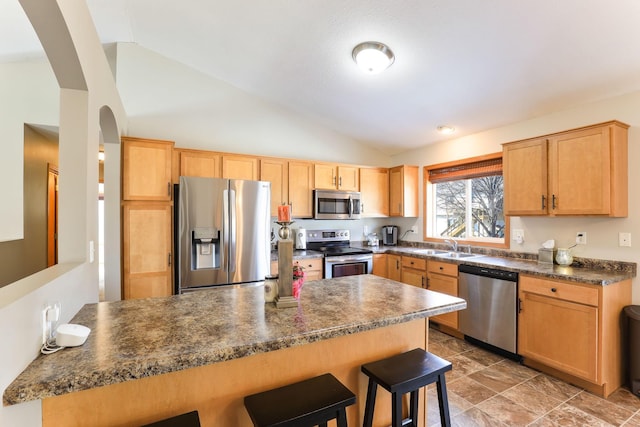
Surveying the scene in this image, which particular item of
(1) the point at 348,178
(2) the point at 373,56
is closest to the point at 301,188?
(1) the point at 348,178

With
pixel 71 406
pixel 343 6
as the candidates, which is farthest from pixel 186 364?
pixel 343 6

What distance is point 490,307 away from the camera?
9.92 ft

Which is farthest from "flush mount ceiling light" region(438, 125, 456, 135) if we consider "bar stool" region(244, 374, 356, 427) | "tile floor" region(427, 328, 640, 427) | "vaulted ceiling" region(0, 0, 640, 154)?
"bar stool" region(244, 374, 356, 427)

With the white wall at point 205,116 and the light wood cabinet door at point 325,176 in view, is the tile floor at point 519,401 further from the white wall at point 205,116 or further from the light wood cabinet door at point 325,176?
the white wall at point 205,116

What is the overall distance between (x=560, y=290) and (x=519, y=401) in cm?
95

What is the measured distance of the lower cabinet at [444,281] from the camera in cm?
339

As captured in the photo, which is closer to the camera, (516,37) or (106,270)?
(516,37)

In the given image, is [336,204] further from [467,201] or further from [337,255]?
[467,201]

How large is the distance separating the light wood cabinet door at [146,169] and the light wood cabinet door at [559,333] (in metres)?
3.56

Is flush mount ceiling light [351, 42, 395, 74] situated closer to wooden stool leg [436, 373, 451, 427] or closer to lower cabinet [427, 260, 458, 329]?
lower cabinet [427, 260, 458, 329]

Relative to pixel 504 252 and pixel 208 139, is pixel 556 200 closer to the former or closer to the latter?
pixel 504 252

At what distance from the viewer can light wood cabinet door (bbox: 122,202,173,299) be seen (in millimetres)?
2906

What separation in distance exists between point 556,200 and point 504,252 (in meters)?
0.90

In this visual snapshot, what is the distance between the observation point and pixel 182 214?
3006 mm
